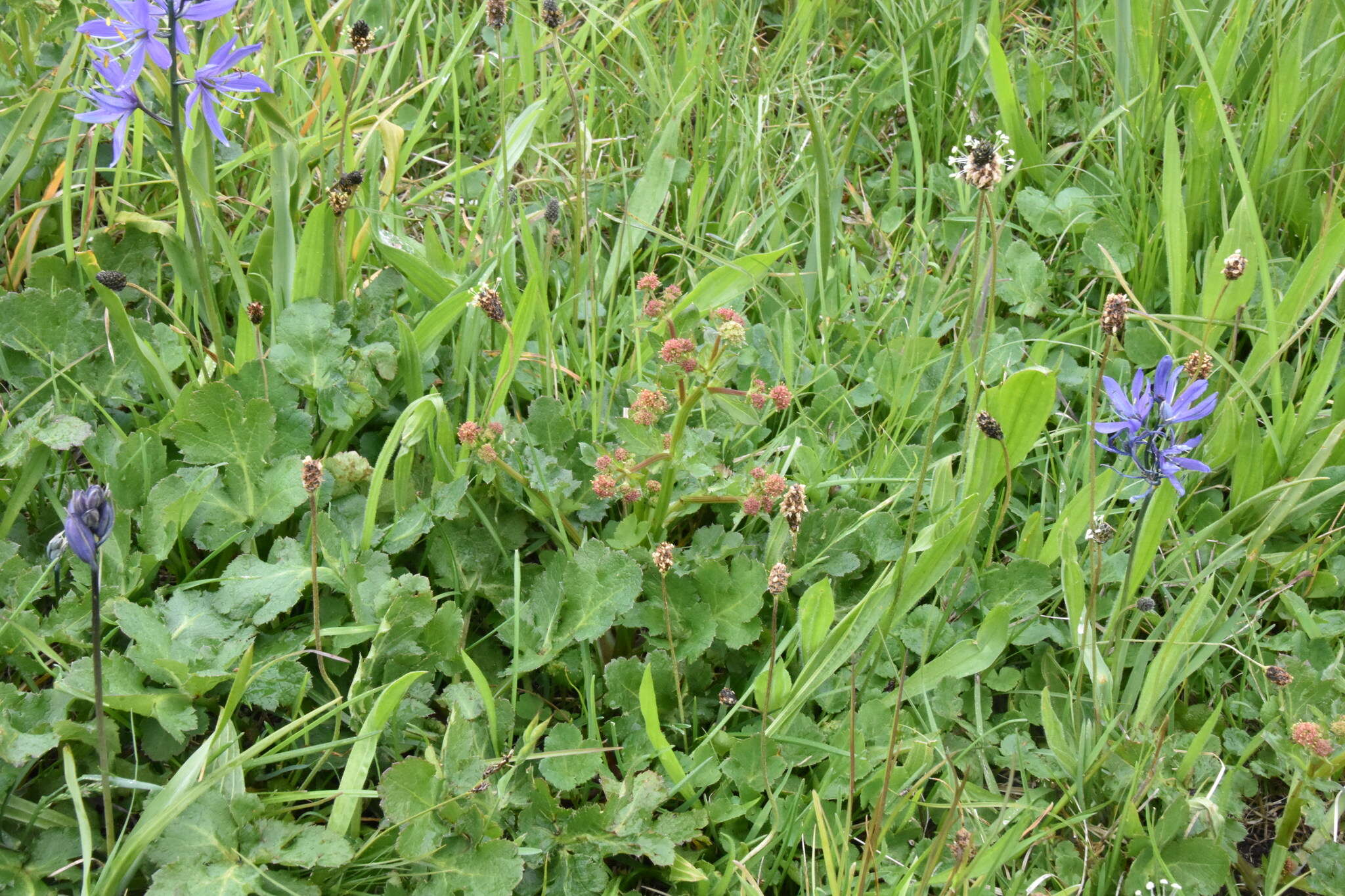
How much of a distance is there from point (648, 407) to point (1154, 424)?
0.82 meters

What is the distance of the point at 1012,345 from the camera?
2.46 metres

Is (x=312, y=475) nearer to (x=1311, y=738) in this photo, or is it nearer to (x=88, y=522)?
(x=88, y=522)

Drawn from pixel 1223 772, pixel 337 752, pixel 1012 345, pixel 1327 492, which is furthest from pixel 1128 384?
pixel 337 752

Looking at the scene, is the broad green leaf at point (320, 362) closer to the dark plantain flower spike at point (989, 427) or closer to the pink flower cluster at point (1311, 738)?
the dark plantain flower spike at point (989, 427)

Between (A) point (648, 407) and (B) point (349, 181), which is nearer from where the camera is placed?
(A) point (648, 407)

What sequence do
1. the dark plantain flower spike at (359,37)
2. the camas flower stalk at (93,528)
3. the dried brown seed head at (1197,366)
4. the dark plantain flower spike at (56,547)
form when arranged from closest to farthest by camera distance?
the camas flower stalk at (93,528)
the dark plantain flower spike at (56,547)
the dried brown seed head at (1197,366)
the dark plantain flower spike at (359,37)

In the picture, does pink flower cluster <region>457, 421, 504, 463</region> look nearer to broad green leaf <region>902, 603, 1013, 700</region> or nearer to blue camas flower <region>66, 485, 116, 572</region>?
blue camas flower <region>66, 485, 116, 572</region>

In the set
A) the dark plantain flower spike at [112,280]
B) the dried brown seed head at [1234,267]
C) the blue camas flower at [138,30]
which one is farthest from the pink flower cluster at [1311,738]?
the dark plantain flower spike at [112,280]

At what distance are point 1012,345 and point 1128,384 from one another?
274 millimetres

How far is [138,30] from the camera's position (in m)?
1.66

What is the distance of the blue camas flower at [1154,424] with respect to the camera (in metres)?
1.69

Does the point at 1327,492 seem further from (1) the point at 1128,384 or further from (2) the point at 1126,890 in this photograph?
(2) the point at 1126,890

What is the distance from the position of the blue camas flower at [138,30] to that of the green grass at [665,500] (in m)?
0.24

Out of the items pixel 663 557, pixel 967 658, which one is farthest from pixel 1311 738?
pixel 663 557
